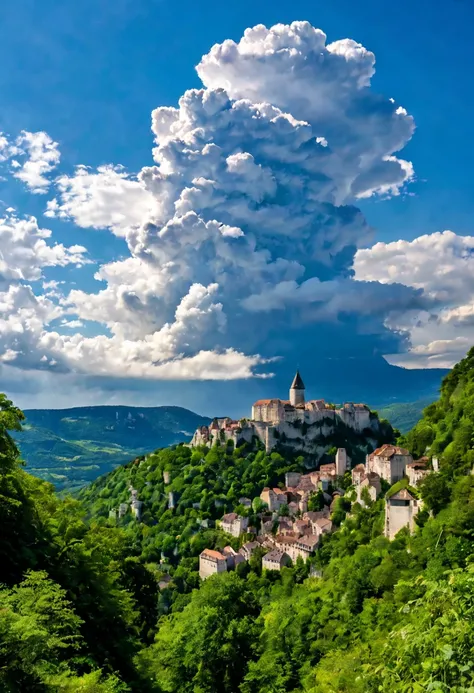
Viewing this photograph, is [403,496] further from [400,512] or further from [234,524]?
[234,524]

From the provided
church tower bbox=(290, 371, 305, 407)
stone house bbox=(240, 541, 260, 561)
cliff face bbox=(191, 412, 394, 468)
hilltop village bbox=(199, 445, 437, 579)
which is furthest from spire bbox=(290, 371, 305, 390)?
stone house bbox=(240, 541, 260, 561)

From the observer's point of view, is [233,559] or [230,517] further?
[230,517]

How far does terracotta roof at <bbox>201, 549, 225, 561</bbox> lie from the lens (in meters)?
68.1

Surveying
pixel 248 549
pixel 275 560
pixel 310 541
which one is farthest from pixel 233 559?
pixel 310 541

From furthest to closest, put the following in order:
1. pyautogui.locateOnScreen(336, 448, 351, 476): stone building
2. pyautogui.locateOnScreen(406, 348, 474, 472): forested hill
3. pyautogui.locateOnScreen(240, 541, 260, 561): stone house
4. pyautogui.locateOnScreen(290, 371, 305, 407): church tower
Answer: pyautogui.locateOnScreen(290, 371, 305, 407): church tower → pyautogui.locateOnScreen(336, 448, 351, 476): stone building → pyautogui.locateOnScreen(240, 541, 260, 561): stone house → pyautogui.locateOnScreen(406, 348, 474, 472): forested hill

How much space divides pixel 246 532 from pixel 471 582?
73.3 meters

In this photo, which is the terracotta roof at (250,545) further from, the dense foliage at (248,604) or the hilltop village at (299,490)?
the dense foliage at (248,604)

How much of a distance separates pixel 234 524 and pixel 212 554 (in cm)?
898

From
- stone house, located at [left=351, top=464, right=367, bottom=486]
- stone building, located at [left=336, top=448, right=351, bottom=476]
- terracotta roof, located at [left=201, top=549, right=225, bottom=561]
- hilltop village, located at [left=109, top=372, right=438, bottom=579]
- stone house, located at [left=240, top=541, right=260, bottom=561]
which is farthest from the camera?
stone building, located at [left=336, top=448, right=351, bottom=476]

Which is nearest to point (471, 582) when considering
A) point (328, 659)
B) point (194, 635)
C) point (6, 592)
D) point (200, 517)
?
point (6, 592)

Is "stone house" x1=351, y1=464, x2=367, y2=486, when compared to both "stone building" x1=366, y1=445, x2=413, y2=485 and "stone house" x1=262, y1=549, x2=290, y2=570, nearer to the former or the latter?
"stone building" x1=366, y1=445, x2=413, y2=485

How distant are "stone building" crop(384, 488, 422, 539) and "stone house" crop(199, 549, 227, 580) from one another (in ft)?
88.4

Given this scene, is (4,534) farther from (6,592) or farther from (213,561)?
(213,561)

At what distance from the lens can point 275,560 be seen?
213 feet
